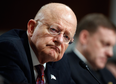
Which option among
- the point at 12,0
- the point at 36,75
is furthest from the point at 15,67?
the point at 12,0

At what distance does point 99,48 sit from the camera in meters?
2.61

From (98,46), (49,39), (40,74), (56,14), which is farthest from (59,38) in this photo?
(98,46)

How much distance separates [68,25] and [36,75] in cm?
48

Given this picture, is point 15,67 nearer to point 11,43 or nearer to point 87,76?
point 11,43

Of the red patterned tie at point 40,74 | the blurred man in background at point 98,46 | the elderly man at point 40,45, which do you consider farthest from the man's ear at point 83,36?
the red patterned tie at point 40,74

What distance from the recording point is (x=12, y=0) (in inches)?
146

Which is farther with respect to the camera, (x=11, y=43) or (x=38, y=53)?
(x=38, y=53)

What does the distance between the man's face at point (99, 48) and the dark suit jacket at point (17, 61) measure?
1170 millimetres

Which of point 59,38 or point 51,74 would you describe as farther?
point 51,74

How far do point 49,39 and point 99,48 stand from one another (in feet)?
4.72

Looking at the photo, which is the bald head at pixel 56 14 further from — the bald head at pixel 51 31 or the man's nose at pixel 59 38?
the man's nose at pixel 59 38

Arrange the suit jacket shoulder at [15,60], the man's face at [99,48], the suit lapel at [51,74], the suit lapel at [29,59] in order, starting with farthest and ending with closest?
1. the man's face at [99,48]
2. the suit lapel at [51,74]
3. the suit lapel at [29,59]
4. the suit jacket shoulder at [15,60]

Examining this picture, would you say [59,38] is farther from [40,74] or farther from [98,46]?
[98,46]

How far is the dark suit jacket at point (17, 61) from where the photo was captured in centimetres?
118
